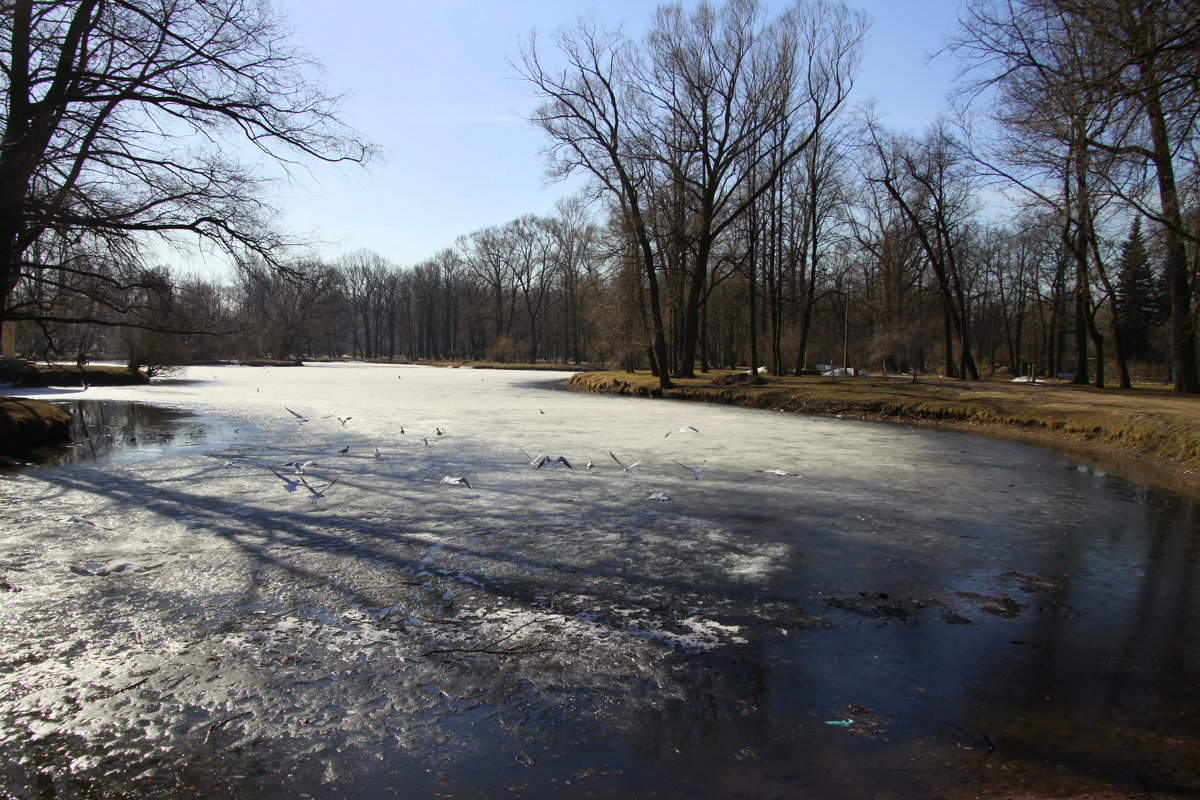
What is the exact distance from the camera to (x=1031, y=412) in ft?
49.1

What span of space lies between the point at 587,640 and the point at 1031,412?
15.0m

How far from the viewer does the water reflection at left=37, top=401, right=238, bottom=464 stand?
969cm

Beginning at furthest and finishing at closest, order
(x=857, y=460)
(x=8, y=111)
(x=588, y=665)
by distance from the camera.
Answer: (x=857, y=460) → (x=8, y=111) → (x=588, y=665)

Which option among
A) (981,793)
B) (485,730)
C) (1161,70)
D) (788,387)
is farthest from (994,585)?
(788,387)

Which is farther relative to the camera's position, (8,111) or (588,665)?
(8,111)

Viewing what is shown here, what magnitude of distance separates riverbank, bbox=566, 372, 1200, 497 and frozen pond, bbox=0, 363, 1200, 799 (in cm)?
367

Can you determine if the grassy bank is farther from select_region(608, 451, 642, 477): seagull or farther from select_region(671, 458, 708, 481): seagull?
select_region(671, 458, 708, 481): seagull

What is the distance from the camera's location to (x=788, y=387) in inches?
871

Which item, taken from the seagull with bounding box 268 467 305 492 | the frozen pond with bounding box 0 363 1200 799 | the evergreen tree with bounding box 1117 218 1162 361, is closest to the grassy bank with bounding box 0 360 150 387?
the seagull with bounding box 268 467 305 492

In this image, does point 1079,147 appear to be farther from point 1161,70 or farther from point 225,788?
point 225,788

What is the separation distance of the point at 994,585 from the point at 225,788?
462cm

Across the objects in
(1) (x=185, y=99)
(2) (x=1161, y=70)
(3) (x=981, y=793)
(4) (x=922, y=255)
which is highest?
(4) (x=922, y=255)

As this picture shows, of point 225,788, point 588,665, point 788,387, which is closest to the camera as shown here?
point 225,788

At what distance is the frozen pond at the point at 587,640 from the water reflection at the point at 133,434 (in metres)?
1.91
